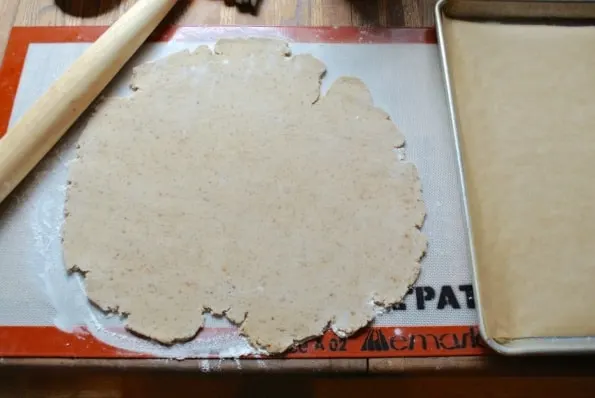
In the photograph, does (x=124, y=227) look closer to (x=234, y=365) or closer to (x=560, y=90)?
(x=234, y=365)

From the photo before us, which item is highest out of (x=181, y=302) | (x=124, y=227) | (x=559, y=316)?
(x=124, y=227)

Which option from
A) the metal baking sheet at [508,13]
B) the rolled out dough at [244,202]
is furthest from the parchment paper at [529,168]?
the rolled out dough at [244,202]

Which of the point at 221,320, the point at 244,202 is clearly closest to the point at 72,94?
the point at 244,202

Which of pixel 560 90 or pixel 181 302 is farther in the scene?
pixel 560 90

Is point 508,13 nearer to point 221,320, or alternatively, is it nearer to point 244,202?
point 244,202

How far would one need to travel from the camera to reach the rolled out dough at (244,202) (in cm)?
103

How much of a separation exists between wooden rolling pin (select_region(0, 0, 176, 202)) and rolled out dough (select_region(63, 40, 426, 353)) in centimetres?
5

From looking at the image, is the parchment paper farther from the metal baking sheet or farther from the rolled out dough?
the rolled out dough

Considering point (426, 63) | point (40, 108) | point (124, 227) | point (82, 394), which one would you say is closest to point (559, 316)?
point (426, 63)

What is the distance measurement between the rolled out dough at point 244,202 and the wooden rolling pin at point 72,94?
0.05 meters

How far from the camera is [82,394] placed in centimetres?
119

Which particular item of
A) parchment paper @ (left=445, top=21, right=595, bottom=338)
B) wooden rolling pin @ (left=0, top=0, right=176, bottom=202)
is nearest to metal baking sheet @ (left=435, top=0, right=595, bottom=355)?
parchment paper @ (left=445, top=21, right=595, bottom=338)

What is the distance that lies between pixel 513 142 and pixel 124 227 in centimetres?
79

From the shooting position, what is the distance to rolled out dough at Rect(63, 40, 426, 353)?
103 cm
